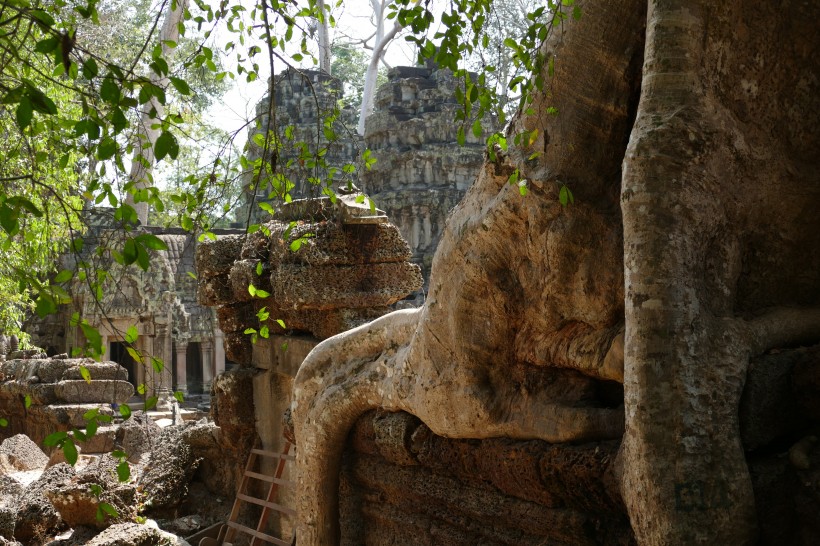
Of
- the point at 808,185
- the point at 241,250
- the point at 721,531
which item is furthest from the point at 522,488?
the point at 241,250

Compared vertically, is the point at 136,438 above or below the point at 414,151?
below

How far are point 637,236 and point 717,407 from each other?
49 centimetres

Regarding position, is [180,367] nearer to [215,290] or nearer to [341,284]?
[215,290]

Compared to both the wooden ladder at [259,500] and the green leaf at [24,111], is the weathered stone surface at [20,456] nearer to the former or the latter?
the wooden ladder at [259,500]

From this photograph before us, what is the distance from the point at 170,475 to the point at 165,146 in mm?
4831

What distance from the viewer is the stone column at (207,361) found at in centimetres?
1911

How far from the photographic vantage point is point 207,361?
63.0ft

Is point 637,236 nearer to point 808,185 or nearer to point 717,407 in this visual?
point 717,407

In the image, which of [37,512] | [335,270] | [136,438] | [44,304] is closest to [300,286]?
[335,270]

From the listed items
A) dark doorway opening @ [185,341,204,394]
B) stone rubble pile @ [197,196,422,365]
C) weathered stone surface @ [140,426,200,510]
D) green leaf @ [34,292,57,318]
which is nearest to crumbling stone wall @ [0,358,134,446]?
weathered stone surface @ [140,426,200,510]

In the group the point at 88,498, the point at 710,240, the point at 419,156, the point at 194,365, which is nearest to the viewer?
the point at 710,240

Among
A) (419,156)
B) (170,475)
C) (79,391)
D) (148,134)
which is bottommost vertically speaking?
(170,475)

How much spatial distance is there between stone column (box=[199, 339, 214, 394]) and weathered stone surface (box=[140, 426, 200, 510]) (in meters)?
12.8

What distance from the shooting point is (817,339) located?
8.37 feet
